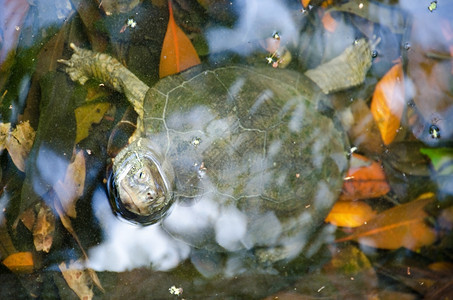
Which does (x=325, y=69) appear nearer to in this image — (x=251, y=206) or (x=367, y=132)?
(x=367, y=132)

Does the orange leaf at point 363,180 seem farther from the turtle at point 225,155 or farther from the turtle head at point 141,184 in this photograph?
the turtle head at point 141,184

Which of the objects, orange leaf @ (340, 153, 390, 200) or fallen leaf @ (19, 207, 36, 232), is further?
orange leaf @ (340, 153, 390, 200)

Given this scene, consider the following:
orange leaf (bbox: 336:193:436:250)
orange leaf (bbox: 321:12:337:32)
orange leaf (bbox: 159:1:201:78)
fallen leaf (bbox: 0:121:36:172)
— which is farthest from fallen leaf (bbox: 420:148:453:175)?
fallen leaf (bbox: 0:121:36:172)

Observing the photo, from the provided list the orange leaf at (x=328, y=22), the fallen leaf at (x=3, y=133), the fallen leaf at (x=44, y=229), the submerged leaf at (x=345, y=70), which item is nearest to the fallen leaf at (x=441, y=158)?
the submerged leaf at (x=345, y=70)

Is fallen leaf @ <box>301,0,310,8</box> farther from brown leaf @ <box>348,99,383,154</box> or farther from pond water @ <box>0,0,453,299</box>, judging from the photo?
brown leaf @ <box>348,99,383,154</box>

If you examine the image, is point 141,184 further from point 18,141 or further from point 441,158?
point 441,158

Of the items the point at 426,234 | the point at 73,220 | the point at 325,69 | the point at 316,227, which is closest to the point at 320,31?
the point at 325,69
